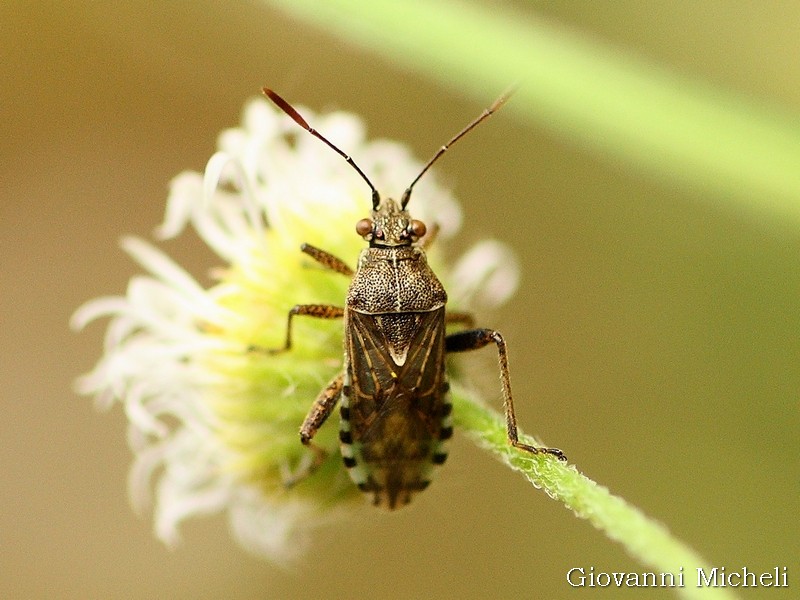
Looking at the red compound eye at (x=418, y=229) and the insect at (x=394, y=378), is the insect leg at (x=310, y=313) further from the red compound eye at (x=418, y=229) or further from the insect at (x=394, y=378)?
the red compound eye at (x=418, y=229)

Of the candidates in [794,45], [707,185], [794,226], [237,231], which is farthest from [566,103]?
[794,45]

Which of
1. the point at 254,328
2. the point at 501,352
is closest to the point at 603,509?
the point at 501,352

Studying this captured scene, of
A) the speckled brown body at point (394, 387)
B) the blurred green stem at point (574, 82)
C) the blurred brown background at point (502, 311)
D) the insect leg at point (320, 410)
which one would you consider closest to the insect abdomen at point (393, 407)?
the speckled brown body at point (394, 387)

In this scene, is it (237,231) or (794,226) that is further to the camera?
(237,231)

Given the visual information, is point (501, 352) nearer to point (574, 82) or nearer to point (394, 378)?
point (394, 378)

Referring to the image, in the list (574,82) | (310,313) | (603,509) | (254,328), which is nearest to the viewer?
(603,509)

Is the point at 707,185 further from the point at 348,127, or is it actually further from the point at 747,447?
the point at 747,447
